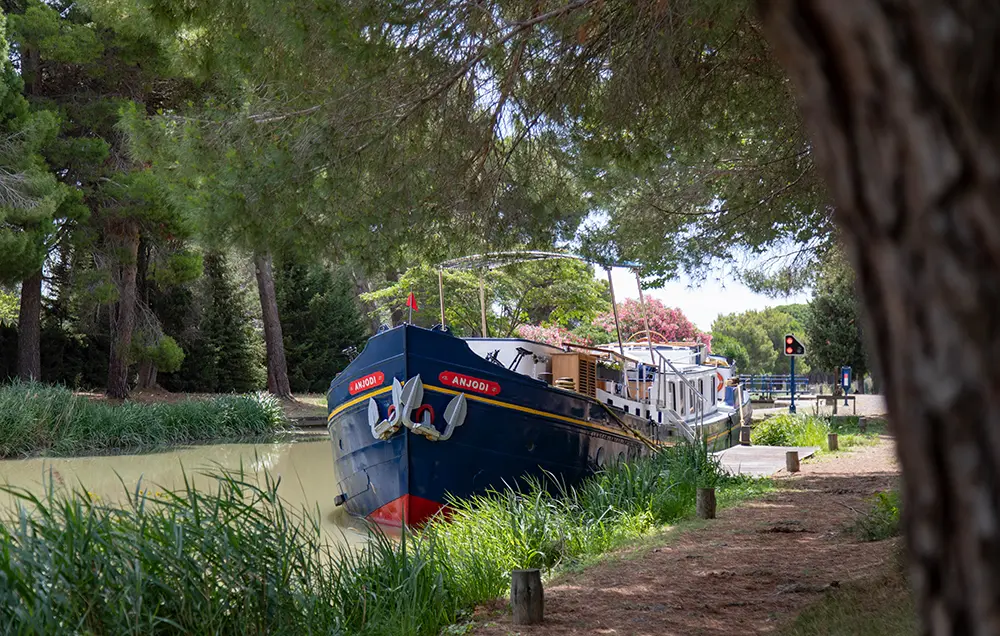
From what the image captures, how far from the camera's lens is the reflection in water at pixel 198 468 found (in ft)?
47.0

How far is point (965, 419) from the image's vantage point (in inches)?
42.1

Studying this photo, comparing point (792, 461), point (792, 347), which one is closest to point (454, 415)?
point (792, 461)

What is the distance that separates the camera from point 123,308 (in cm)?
2695

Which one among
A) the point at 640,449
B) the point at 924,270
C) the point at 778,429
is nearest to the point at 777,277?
the point at 640,449

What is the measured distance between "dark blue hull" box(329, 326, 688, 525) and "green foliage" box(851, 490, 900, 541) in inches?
181

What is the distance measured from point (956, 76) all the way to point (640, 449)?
1326 centimetres

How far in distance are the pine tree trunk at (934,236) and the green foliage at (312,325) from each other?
3566cm

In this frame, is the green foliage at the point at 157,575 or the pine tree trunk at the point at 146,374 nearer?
the green foliage at the point at 157,575

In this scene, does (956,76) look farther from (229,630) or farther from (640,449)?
(640,449)

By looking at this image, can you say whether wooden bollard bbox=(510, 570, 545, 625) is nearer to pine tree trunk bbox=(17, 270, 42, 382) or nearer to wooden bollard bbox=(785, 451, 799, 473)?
wooden bollard bbox=(785, 451, 799, 473)

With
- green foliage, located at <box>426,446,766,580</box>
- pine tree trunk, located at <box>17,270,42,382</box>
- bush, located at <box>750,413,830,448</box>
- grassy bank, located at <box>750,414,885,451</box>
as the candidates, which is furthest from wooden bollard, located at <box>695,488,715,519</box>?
pine tree trunk, located at <box>17,270,42,382</box>

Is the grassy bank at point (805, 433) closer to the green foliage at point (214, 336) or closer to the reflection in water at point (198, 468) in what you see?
the reflection in water at point (198, 468)

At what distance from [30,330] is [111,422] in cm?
617

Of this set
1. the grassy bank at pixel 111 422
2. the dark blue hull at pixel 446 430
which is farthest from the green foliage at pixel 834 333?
the dark blue hull at pixel 446 430
